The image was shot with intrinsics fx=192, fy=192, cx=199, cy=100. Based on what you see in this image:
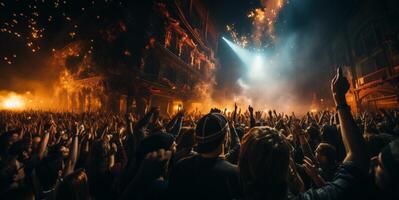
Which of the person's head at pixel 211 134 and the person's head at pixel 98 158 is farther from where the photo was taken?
the person's head at pixel 98 158

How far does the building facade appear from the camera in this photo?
56.9 ft

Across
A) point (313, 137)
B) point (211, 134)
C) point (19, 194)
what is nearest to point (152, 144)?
point (211, 134)

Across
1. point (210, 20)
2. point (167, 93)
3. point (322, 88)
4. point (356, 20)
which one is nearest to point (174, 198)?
point (167, 93)

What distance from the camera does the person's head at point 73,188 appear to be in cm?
185

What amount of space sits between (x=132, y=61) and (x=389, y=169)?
24143 millimetres

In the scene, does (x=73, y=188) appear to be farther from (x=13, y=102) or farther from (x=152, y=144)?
(x=13, y=102)

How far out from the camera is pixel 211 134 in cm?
211

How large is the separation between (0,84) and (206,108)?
4049cm

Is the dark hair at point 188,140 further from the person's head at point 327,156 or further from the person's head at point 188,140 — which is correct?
the person's head at point 327,156

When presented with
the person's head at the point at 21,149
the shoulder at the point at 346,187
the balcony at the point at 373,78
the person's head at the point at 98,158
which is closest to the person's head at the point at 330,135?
the shoulder at the point at 346,187

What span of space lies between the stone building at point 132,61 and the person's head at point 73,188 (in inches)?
838

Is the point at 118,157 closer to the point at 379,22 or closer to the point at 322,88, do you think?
the point at 379,22

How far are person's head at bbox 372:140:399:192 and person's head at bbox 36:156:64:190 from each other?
14.6 feet

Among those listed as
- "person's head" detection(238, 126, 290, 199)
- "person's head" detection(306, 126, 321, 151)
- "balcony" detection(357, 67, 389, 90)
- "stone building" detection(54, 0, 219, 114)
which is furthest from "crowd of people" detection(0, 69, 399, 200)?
"balcony" detection(357, 67, 389, 90)
